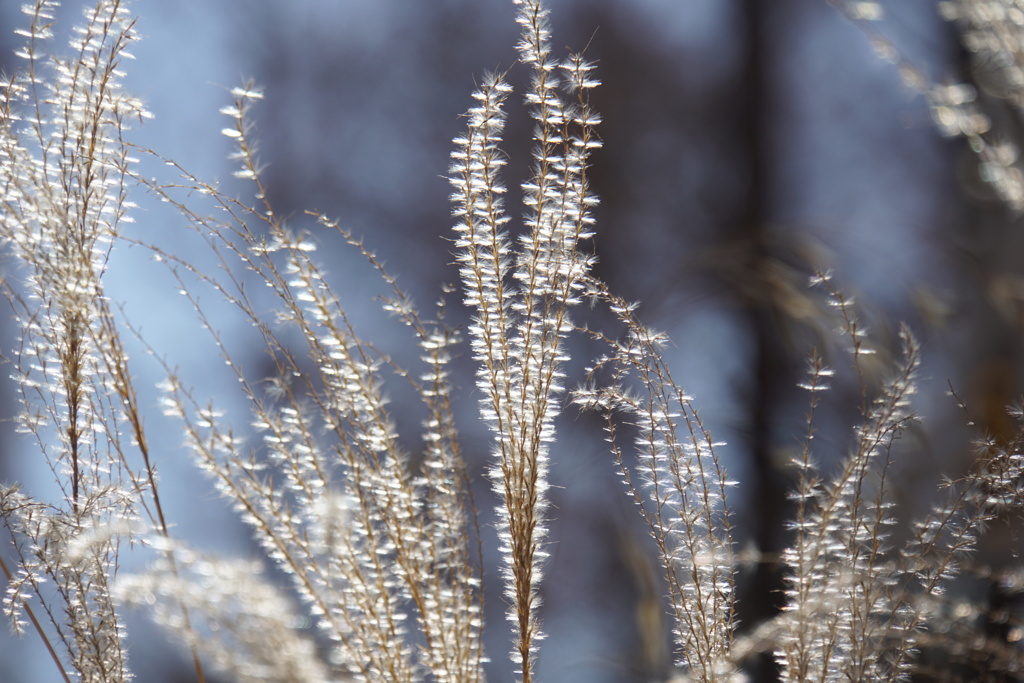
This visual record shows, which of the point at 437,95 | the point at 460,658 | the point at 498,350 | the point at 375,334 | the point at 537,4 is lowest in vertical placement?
the point at 460,658

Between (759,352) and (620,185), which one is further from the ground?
(620,185)

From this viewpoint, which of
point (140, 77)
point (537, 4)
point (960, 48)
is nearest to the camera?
point (537, 4)

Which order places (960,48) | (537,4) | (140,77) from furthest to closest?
(140,77) → (960,48) → (537,4)

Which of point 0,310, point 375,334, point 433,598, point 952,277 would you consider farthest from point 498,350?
point 0,310

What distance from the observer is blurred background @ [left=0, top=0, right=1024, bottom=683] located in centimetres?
117

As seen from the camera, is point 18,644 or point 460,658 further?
point 18,644

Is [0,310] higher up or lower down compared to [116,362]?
higher up

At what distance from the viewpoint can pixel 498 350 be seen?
0.33 meters

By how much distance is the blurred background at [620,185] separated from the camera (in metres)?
1.17

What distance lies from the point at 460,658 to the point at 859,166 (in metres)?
1.16

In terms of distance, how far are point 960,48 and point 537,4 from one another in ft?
3.43

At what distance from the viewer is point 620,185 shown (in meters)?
1.30

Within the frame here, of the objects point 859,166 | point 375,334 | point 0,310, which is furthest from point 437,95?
point 0,310

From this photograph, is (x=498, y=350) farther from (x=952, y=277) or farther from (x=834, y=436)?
(x=952, y=277)
